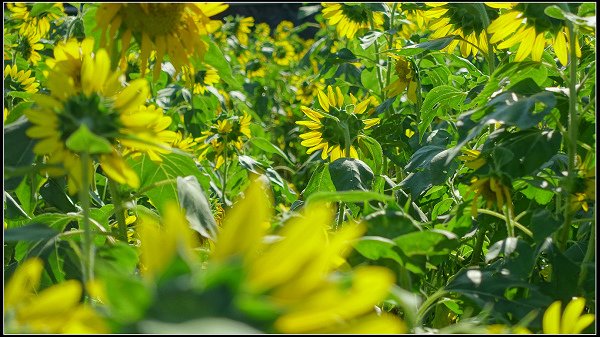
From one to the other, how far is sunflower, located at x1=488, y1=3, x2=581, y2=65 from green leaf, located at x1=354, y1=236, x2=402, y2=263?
0.37 metres

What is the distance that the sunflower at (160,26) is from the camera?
653 mm

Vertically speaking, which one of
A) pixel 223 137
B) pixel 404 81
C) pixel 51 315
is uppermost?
pixel 51 315

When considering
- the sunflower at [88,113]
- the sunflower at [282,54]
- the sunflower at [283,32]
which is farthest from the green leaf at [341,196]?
the sunflower at [283,32]

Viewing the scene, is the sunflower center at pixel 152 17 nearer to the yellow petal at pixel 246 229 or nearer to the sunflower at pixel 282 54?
the yellow petal at pixel 246 229

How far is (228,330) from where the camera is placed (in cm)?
Answer: 27

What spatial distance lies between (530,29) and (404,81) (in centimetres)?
65

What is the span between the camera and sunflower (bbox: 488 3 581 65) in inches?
33.1

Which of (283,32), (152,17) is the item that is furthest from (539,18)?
(283,32)

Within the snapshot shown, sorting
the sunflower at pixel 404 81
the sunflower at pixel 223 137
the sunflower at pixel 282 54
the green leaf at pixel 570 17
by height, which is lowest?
the sunflower at pixel 282 54

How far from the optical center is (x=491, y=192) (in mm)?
852

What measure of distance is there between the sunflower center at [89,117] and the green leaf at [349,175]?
39 centimetres

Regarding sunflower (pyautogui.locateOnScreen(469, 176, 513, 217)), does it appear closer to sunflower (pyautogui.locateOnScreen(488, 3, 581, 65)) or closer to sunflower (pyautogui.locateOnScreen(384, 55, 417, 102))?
sunflower (pyautogui.locateOnScreen(488, 3, 581, 65))

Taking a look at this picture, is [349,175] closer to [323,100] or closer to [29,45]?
[323,100]

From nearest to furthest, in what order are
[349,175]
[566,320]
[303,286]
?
[303,286] < [566,320] < [349,175]
